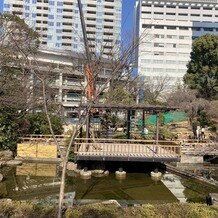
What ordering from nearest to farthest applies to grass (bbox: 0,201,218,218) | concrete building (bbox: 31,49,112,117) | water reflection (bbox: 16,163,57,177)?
grass (bbox: 0,201,218,218), concrete building (bbox: 31,49,112,117), water reflection (bbox: 16,163,57,177)

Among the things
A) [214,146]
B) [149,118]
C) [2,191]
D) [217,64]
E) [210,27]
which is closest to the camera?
[2,191]

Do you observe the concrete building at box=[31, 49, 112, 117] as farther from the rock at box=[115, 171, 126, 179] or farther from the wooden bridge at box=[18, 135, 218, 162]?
the rock at box=[115, 171, 126, 179]

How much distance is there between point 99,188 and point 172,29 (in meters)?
81.9

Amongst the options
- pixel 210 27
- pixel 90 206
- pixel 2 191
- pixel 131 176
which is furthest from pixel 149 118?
pixel 210 27

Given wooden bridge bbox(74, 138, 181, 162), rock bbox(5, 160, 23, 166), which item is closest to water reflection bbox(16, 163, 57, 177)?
rock bbox(5, 160, 23, 166)

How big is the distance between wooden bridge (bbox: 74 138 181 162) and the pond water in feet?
3.45

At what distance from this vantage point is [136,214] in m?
8.00

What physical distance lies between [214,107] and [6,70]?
19.0 metres

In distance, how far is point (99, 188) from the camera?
48.3 ft

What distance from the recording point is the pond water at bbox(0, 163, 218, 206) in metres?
13.2

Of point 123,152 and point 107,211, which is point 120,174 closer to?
point 123,152

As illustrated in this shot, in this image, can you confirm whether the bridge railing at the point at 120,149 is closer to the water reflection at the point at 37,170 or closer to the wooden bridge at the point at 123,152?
the wooden bridge at the point at 123,152

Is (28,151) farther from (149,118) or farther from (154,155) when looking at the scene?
(149,118)

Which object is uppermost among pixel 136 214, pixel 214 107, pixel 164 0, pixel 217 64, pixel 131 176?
pixel 164 0
